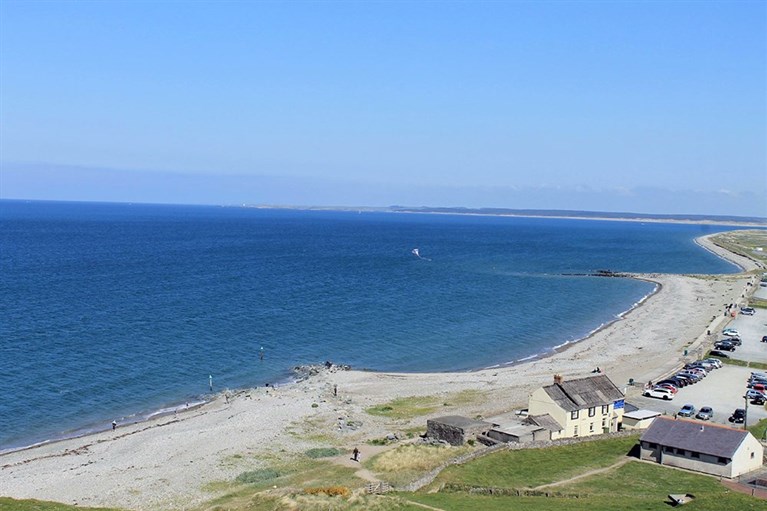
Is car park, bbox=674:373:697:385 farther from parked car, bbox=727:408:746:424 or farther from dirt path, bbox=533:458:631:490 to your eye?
dirt path, bbox=533:458:631:490

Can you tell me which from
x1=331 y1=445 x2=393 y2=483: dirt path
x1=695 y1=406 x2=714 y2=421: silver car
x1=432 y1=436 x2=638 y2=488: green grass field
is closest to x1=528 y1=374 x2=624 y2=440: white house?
x1=432 y1=436 x2=638 y2=488: green grass field

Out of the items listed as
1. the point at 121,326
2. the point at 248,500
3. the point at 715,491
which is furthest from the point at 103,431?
the point at 715,491

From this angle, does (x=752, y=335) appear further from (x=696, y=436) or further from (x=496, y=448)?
(x=496, y=448)

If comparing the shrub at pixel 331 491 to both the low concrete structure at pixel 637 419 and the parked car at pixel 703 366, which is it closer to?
the low concrete structure at pixel 637 419

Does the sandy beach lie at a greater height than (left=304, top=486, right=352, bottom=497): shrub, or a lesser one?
lesser

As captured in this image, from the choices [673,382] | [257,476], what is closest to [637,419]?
[673,382]

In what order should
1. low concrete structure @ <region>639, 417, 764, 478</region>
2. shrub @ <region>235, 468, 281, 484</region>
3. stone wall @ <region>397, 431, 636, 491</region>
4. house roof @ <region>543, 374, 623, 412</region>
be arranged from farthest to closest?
house roof @ <region>543, 374, 623, 412</region> < shrub @ <region>235, 468, 281, 484</region> < low concrete structure @ <region>639, 417, 764, 478</region> < stone wall @ <region>397, 431, 636, 491</region>
